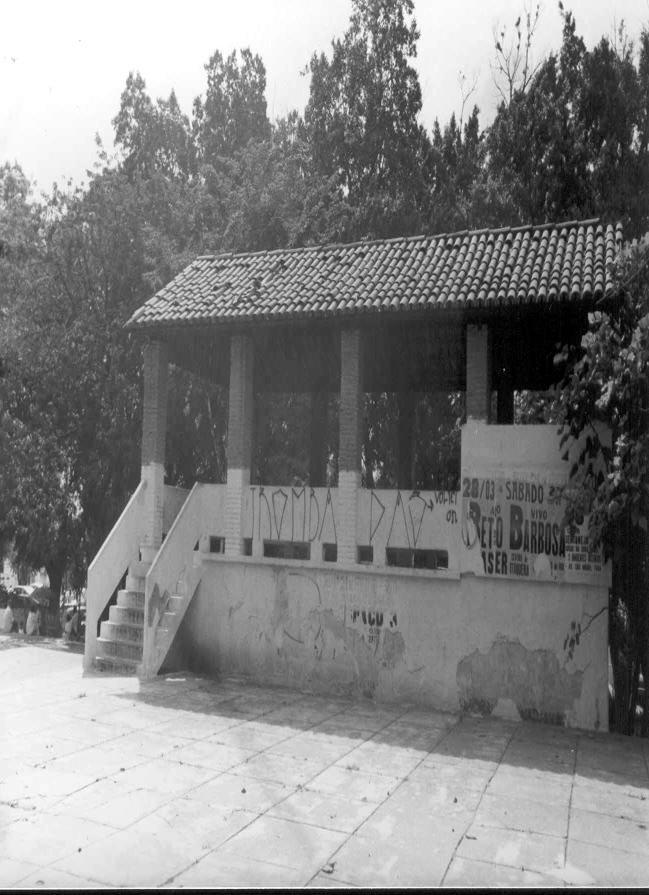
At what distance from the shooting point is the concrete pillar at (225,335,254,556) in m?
12.6

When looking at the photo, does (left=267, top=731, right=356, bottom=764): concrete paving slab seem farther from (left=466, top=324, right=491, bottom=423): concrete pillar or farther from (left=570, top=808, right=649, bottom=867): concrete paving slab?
(left=466, top=324, right=491, bottom=423): concrete pillar

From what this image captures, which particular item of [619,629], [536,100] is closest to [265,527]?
[619,629]

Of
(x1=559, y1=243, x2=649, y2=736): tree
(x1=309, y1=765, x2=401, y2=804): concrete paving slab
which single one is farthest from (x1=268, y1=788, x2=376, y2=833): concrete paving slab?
(x1=559, y1=243, x2=649, y2=736): tree

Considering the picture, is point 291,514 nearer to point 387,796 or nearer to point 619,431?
point 619,431

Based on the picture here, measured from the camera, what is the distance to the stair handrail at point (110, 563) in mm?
12445

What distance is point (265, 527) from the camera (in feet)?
40.5

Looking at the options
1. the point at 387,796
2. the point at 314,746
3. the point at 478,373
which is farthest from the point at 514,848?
the point at 478,373

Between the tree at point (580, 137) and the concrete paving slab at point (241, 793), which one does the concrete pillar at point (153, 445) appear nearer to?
the concrete paving slab at point (241, 793)

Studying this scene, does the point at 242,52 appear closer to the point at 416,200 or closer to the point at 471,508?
the point at 416,200

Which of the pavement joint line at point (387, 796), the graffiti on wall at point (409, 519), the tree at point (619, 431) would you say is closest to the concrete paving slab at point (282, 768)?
the pavement joint line at point (387, 796)

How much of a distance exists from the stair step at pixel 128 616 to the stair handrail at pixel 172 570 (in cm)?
68

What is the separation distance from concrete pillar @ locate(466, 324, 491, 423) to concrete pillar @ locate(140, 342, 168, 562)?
16.9 ft

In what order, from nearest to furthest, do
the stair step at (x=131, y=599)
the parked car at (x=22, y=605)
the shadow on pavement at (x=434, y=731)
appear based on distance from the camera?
the shadow on pavement at (x=434, y=731) → the stair step at (x=131, y=599) → the parked car at (x=22, y=605)

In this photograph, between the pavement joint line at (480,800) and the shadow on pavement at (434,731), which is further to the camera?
the shadow on pavement at (434,731)
